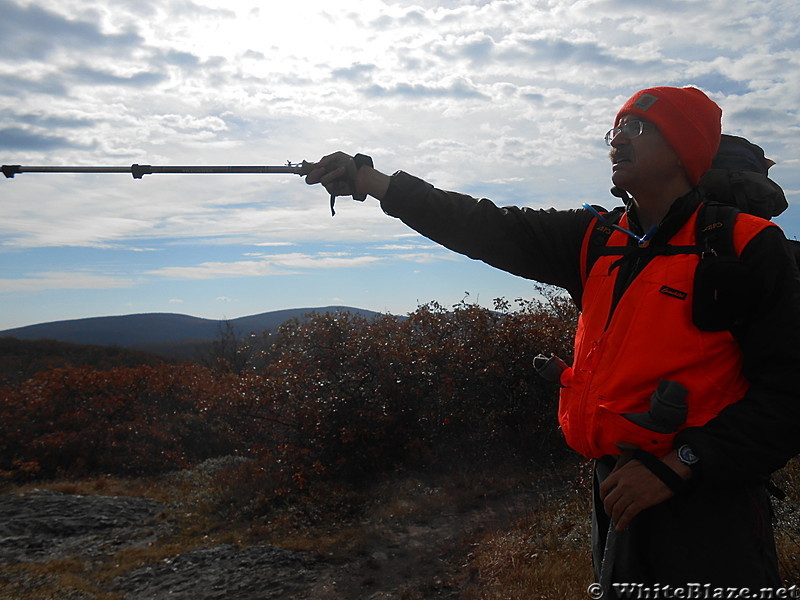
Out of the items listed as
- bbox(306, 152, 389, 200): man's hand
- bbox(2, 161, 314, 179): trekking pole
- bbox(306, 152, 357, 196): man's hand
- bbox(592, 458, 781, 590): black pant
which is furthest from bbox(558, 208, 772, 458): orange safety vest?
bbox(2, 161, 314, 179): trekking pole

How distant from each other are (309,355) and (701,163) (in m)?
7.25

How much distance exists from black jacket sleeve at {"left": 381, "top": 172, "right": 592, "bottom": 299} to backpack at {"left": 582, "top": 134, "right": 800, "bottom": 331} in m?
0.14

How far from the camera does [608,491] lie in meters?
1.82

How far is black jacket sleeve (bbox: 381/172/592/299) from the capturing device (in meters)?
2.32

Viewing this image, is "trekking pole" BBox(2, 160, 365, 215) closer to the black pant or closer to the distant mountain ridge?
the black pant

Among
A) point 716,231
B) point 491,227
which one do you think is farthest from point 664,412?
point 491,227

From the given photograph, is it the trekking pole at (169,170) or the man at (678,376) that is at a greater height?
the trekking pole at (169,170)

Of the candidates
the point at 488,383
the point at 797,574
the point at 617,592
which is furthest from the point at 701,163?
the point at 488,383

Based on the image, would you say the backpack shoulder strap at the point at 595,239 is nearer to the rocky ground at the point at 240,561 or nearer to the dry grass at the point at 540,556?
the dry grass at the point at 540,556

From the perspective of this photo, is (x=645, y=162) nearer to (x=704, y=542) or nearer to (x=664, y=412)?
(x=664, y=412)

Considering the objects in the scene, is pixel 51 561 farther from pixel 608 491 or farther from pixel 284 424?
pixel 608 491

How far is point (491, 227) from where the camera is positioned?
7.68 feet

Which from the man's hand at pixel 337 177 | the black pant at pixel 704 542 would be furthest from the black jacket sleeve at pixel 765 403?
the man's hand at pixel 337 177

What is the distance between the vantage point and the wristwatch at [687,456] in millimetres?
1678
